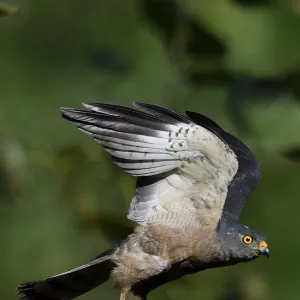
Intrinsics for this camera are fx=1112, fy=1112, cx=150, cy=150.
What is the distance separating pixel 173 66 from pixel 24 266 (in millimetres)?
1501

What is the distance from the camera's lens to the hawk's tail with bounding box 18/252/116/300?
539cm

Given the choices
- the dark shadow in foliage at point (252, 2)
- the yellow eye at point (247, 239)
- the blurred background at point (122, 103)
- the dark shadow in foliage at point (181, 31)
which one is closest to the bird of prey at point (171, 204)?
the yellow eye at point (247, 239)

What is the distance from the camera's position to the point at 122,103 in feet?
21.5

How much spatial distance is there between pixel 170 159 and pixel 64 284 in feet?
2.91

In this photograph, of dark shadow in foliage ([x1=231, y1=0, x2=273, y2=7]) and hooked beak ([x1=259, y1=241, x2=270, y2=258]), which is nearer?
hooked beak ([x1=259, y1=241, x2=270, y2=258])

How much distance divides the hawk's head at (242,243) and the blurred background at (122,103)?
3.86 ft

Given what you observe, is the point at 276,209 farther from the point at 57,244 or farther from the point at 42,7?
the point at 42,7

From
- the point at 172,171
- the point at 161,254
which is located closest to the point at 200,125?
the point at 172,171

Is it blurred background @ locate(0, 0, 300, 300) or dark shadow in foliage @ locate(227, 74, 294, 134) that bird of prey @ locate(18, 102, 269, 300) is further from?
dark shadow in foliage @ locate(227, 74, 294, 134)

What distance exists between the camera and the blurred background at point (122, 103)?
255 inches

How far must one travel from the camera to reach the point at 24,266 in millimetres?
6523

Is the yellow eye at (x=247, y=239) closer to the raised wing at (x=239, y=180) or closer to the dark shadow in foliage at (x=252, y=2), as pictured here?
the raised wing at (x=239, y=180)

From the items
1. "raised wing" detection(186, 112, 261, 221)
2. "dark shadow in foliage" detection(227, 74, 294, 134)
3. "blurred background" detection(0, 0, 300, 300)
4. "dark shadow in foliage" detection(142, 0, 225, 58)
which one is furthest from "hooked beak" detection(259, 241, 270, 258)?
"dark shadow in foliage" detection(142, 0, 225, 58)

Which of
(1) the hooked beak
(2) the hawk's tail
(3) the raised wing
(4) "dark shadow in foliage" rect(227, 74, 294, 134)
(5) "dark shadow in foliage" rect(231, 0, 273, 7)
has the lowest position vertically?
(2) the hawk's tail
